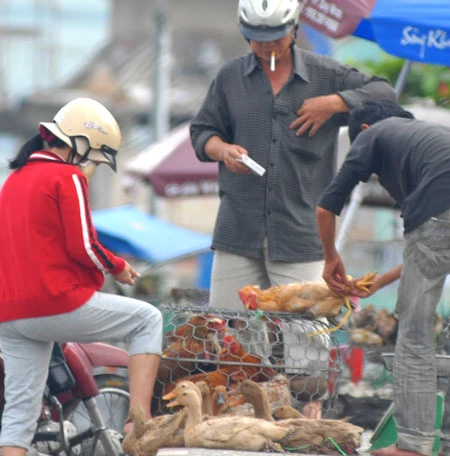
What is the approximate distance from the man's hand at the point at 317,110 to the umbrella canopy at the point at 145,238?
5.14 m

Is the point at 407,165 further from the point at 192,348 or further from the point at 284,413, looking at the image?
the point at 192,348

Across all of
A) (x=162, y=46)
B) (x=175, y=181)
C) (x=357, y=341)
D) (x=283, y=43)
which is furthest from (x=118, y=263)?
(x=162, y=46)

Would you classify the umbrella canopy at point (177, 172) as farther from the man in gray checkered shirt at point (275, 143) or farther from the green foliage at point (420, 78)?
the man in gray checkered shirt at point (275, 143)

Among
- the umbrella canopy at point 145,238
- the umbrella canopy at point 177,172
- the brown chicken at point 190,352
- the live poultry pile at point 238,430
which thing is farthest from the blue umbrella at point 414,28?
the umbrella canopy at point 177,172

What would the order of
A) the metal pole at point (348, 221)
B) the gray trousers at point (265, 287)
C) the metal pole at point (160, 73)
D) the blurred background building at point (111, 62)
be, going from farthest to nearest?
the blurred background building at point (111, 62) → the metal pole at point (160, 73) → the metal pole at point (348, 221) → the gray trousers at point (265, 287)

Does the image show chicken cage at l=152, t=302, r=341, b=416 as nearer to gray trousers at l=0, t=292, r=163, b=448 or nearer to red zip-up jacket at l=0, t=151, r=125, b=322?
gray trousers at l=0, t=292, r=163, b=448

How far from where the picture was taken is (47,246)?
5.78 meters

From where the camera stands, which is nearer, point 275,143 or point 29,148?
point 29,148

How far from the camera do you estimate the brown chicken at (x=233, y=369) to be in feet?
20.4

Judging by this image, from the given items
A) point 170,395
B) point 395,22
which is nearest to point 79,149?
point 170,395

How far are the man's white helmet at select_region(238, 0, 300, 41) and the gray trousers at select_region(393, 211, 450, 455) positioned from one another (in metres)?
1.64

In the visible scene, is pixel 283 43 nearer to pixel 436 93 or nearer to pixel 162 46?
pixel 436 93

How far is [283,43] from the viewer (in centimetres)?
684

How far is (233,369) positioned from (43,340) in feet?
3.37
